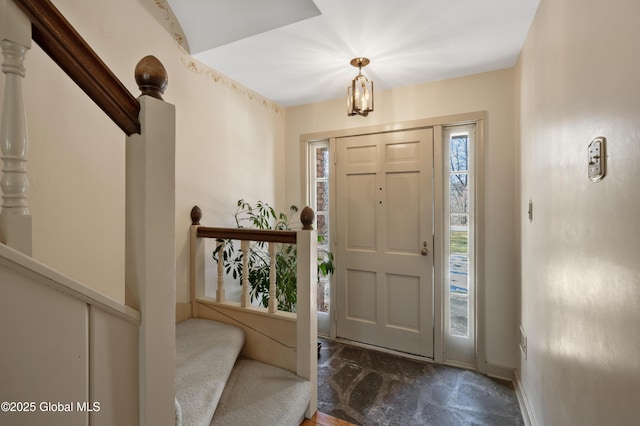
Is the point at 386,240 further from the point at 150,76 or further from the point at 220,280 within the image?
the point at 150,76

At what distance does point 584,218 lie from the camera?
0.97 meters

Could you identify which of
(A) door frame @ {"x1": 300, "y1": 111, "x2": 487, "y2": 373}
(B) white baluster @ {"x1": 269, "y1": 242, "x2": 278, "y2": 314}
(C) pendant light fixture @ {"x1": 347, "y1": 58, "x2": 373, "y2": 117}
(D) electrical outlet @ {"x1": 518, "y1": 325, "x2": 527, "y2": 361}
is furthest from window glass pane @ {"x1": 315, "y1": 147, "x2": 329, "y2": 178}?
(D) electrical outlet @ {"x1": 518, "y1": 325, "x2": 527, "y2": 361}

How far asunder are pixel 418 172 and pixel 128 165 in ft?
7.31

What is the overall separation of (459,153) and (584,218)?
5.01ft

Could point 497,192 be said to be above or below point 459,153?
below

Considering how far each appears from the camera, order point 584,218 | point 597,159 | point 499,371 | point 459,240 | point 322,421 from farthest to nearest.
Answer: point 459,240 → point 499,371 → point 322,421 → point 584,218 → point 597,159

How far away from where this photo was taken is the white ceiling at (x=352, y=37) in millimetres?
1592

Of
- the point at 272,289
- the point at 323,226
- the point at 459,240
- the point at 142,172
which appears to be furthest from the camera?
the point at 323,226

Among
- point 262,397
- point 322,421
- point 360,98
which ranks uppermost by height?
point 360,98

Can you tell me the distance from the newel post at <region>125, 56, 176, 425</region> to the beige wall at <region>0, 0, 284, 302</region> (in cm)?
96

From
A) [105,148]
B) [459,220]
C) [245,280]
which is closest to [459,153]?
[459,220]

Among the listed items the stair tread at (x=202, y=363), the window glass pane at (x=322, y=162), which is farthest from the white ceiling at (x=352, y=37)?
the stair tread at (x=202, y=363)

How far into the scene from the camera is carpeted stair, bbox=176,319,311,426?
1.24 meters

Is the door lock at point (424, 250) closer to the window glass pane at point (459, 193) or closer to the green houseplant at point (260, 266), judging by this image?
the window glass pane at point (459, 193)
